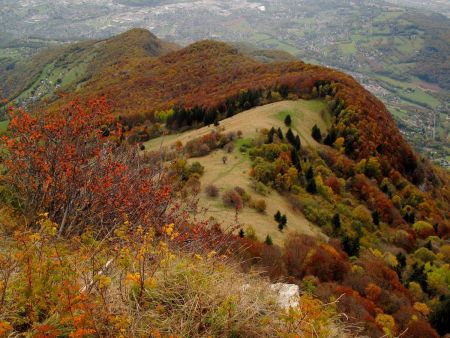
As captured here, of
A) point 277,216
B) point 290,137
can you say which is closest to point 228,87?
point 290,137

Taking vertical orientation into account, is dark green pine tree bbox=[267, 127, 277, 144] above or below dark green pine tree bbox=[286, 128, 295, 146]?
above

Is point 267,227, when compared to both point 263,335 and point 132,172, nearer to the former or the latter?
point 132,172

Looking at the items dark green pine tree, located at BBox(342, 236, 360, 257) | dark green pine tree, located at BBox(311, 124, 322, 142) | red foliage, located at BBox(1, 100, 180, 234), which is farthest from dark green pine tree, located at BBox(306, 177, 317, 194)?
red foliage, located at BBox(1, 100, 180, 234)

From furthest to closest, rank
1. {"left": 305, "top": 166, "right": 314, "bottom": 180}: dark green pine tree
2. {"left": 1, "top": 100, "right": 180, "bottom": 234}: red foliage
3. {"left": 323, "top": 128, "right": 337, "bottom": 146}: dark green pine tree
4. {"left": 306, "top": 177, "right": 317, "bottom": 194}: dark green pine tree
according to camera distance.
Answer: {"left": 323, "top": 128, "right": 337, "bottom": 146}: dark green pine tree < {"left": 305, "top": 166, "right": 314, "bottom": 180}: dark green pine tree < {"left": 306, "top": 177, "right": 317, "bottom": 194}: dark green pine tree < {"left": 1, "top": 100, "right": 180, "bottom": 234}: red foliage

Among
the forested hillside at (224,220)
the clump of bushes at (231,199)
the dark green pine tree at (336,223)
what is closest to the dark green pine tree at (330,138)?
the forested hillside at (224,220)

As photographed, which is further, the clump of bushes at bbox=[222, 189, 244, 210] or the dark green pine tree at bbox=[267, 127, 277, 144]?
the dark green pine tree at bbox=[267, 127, 277, 144]

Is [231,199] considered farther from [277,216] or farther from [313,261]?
[313,261]

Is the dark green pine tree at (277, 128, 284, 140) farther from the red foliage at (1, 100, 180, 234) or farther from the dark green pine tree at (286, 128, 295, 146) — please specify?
the red foliage at (1, 100, 180, 234)

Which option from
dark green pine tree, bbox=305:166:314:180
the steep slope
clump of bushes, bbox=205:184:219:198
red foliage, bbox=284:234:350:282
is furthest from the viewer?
the steep slope

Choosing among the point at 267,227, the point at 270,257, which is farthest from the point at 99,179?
the point at 267,227

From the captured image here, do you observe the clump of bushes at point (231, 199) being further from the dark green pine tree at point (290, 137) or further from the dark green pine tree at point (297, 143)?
the dark green pine tree at point (290, 137)

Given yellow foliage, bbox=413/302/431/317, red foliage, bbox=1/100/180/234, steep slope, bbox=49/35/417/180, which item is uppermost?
red foliage, bbox=1/100/180/234
